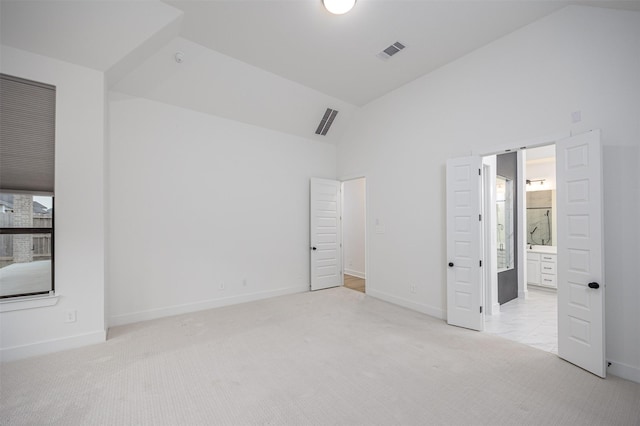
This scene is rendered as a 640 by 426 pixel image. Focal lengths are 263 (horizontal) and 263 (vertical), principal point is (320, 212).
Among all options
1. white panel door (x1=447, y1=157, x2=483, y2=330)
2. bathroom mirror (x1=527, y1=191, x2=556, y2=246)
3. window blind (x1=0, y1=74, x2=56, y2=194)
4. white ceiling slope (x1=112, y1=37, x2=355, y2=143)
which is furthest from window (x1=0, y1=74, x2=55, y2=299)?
bathroom mirror (x1=527, y1=191, x2=556, y2=246)

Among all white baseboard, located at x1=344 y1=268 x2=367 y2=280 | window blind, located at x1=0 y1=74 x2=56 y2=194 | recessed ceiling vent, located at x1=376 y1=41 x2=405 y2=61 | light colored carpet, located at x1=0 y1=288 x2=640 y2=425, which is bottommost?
white baseboard, located at x1=344 y1=268 x2=367 y2=280

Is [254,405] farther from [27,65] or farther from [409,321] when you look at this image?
[27,65]

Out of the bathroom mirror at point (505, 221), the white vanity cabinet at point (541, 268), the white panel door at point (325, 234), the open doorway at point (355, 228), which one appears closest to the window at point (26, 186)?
the white panel door at point (325, 234)

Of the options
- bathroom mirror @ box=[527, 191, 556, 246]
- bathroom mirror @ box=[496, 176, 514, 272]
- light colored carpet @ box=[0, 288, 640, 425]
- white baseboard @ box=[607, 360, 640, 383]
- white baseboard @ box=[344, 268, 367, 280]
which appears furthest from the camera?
white baseboard @ box=[344, 268, 367, 280]

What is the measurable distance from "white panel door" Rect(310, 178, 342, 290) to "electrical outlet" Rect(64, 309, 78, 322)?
358 cm

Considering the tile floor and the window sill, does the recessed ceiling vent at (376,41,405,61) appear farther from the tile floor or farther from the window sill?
the window sill

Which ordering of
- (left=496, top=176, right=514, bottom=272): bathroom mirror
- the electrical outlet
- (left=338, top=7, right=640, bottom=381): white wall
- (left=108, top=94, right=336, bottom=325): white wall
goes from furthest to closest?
(left=496, top=176, right=514, bottom=272): bathroom mirror < (left=108, top=94, right=336, bottom=325): white wall < the electrical outlet < (left=338, top=7, right=640, bottom=381): white wall

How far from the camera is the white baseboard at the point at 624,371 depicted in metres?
2.37

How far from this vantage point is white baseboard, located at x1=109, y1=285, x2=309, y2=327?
12.0 ft

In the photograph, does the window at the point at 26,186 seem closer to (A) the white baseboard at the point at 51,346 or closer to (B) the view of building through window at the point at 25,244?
(B) the view of building through window at the point at 25,244

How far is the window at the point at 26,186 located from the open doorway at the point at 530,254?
545 centimetres

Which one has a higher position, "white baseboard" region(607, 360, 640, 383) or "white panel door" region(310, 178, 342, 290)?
"white panel door" region(310, 178, 342, 290)

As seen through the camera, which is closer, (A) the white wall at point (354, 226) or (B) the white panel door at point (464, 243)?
(B) the white panel door at point (464, 243)

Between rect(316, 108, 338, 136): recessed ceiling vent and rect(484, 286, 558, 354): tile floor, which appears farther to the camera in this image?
rect(316, 108, 338, 136): recessed ceiling vent
